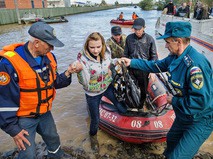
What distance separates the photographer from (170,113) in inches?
149

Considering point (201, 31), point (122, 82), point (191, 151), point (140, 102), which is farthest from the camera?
point (201, 31)

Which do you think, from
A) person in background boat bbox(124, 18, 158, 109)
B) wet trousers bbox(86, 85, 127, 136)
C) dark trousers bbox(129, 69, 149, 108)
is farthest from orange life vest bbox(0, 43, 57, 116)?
person in background boat bbox(124, 18, 158, 109)

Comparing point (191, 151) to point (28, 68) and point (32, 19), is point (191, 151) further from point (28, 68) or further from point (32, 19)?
point (32, 19)

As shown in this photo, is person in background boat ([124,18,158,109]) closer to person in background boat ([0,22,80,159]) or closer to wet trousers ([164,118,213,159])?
wet trousers ([164,118,213,159])

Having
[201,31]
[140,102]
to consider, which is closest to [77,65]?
[140,102]

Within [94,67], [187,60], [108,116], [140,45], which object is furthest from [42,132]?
[140,45]

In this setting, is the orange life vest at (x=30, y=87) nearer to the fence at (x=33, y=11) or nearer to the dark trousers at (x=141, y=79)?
the dark trousers at (x=141, y=79)

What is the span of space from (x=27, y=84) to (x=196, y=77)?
168cm

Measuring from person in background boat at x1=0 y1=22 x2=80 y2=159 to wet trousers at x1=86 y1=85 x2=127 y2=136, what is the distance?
0.76m

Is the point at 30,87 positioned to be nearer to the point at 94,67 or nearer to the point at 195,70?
the point at 94,67

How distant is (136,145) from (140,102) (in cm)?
77

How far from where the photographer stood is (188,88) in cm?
214

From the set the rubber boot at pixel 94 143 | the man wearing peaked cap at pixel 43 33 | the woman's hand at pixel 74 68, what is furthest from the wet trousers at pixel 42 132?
the man wearing peaked cap at pixel 43 33

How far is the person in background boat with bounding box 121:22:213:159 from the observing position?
205cm
